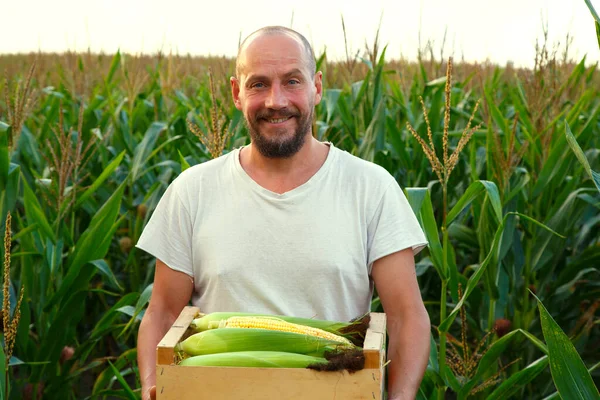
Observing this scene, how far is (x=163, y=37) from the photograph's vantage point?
7707 millimetres

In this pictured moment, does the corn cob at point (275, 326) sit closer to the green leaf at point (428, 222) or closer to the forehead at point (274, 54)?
the forehead at point (274, 54)

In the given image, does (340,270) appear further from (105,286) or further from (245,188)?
(105,286)

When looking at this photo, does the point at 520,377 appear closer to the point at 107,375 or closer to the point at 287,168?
the point at 287,168

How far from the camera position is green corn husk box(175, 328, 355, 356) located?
1.87 m

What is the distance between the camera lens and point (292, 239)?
2.51m

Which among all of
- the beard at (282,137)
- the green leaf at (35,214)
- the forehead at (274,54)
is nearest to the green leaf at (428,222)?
the beard at (282,137)

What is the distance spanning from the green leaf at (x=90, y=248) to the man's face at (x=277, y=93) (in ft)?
3.83

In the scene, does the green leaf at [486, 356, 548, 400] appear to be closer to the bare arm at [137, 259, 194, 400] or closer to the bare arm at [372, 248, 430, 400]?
the bare arm at [372, 248, 430, 400]

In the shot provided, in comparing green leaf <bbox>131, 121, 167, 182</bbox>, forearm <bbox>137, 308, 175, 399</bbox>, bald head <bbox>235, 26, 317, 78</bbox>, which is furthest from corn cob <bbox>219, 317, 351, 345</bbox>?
green leaf <bbox>131, 121, 167, 182</bbox>

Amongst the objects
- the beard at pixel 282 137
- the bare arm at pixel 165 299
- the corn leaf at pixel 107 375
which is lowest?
the corn leaf at pixel 107 375

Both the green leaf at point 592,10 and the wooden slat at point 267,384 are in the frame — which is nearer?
the wooden slat at point 267,384

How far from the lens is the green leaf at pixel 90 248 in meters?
3.46

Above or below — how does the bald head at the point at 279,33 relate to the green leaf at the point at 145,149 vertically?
above

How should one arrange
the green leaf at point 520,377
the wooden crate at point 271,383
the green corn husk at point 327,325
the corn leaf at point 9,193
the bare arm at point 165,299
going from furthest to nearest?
the corn leaf at point 9,193 → the green leaf at point 520,377 → the bare arm at point 165,299 → the green corn husk at point 327,325 → the wooden crate at point 271,383
